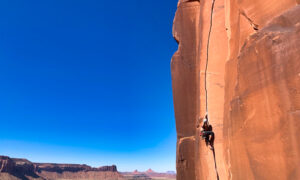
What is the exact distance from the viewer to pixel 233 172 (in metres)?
6.03

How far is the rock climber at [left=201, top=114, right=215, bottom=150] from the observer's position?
8.62 meters

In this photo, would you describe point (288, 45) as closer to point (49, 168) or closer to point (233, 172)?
point (233, 172)

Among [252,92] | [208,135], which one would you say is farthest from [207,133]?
[252,92]

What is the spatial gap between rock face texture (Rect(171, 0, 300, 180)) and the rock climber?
20 centimetres

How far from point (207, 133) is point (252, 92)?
363cm

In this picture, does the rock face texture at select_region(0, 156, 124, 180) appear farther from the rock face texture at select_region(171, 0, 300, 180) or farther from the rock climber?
the rock face texture at select_region(171, 0, 300, 180)

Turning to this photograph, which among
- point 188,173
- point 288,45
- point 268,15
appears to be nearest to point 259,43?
point 288,45

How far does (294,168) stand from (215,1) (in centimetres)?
782

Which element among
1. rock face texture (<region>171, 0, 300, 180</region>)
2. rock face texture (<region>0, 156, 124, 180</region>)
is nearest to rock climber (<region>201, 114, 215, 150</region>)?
rock face texture (<region>171, 0, 300, 180</region>)

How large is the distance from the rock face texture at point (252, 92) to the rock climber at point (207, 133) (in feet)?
0.66

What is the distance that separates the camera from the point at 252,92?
5.41 m

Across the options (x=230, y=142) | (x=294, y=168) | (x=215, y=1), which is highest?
(x=215, y=1)

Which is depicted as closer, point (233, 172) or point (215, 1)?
point (233, 172)

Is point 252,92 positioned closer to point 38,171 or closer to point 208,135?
point 208,135
